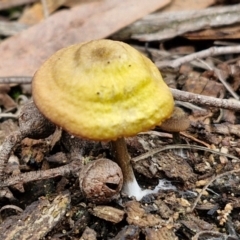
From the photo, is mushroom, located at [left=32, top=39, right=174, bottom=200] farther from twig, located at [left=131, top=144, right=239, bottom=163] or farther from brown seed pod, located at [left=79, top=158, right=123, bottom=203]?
twig, located at [left=131, top=144, right=239, bottom=163]

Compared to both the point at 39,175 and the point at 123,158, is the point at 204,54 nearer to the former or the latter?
the point at 123,158

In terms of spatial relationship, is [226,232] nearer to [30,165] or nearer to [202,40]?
[30,165]

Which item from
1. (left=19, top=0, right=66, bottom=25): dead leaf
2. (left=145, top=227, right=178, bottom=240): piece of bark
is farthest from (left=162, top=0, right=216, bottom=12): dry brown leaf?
(left=145, top=227, right=178, bottom=240): piece of bark

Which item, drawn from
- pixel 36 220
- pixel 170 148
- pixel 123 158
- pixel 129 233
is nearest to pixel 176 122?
pixel 170 148

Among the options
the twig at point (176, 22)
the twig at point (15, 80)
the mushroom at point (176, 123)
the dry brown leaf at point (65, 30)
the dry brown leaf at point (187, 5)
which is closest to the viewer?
the mushroom at point (176, 123)

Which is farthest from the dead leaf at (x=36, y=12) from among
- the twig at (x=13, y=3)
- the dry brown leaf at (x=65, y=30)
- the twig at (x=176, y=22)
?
the twig at (x=176, y=22)

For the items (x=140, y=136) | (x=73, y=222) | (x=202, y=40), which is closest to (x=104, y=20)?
(x=202, y=40)

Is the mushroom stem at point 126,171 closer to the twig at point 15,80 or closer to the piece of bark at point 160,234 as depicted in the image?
the piece of bark at point 160,234
